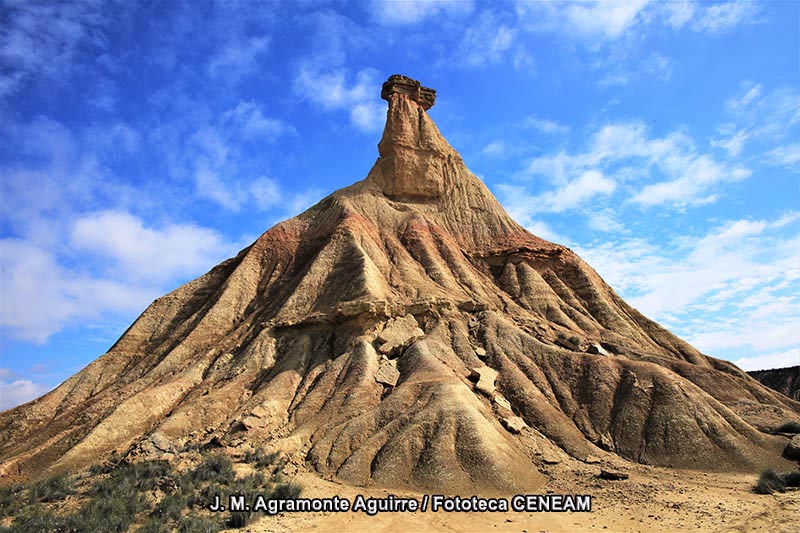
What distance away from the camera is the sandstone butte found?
20.9 metres

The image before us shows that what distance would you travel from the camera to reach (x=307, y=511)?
1670 centimetres

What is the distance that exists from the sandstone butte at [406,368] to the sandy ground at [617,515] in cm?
179

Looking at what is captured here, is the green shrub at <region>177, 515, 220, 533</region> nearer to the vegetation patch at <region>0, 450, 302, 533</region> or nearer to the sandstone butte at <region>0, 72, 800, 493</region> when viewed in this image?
the vegetation patch at <region>0, 450, 302, 533</region>

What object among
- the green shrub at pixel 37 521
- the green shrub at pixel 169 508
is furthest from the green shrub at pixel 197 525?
the green shrub at pixel 37 521

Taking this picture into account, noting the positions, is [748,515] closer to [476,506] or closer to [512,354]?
[476,506]

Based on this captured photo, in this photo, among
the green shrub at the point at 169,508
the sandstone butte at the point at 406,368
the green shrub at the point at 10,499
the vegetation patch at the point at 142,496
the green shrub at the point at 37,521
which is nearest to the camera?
the green shrub at the point at 37,521

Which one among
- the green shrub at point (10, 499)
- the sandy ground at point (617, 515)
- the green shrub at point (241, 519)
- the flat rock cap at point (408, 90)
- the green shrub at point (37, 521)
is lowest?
the sandy ground at point (617, 515)

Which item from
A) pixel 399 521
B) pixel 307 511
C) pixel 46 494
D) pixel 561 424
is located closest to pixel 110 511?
pixel 46 494

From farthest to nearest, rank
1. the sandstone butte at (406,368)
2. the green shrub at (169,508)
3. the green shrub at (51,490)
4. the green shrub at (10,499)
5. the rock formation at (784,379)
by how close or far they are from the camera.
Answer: the rock formation at (784,379), the sandstone butte at (406,368), the green shrub at (51,490), the green shrub at (10,499), the green shrub at (169,508)

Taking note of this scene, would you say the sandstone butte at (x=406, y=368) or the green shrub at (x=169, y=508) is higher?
the sandstone butte at (x=406, y=368)

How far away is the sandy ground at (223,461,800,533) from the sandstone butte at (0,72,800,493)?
5.86 ft

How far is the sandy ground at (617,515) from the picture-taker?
48.1 ft

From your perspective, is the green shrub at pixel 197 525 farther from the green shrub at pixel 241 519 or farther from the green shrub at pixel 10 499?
the green shrub at pixel 10 499

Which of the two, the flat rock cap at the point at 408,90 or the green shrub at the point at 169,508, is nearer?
the green shrub at the point at 169,508
